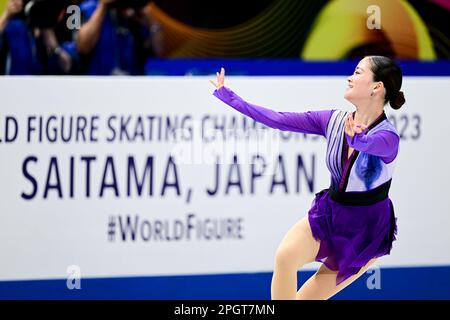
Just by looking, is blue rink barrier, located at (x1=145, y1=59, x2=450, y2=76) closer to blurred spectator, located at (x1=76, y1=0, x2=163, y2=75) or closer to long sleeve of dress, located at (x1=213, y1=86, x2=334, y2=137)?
blurred spectator, located at (x1=76, y1=0, x2=163, y2=75)

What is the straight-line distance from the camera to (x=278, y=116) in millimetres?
4391

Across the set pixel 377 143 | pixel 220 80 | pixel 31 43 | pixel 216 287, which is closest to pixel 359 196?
pixel 377 143

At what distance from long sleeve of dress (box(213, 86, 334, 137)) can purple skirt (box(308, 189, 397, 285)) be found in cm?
38

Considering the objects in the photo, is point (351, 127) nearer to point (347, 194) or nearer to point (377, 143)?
point (377, 143)

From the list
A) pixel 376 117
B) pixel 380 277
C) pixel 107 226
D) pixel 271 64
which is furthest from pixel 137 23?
pixel 380 277

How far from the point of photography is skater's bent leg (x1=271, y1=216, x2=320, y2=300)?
14.3 feet

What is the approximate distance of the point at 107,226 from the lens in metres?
4.82

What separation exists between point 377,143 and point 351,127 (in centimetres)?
21

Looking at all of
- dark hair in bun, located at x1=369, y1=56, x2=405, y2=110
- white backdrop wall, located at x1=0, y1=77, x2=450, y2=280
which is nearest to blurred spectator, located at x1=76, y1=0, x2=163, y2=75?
white backdrop wall, located at x1=0, y1=77, x2=450, y2=280

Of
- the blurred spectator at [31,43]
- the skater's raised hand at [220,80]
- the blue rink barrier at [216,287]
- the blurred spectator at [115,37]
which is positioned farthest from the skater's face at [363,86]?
the blurred spectator at [31,43]

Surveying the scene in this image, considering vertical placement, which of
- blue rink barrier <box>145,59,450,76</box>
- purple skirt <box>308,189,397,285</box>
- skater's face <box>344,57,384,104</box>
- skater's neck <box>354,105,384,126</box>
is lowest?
purple skirt <box>308,189,397,285</box>

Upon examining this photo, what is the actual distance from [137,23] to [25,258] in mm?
1564

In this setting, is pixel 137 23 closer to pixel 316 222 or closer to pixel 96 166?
pixel 96 166

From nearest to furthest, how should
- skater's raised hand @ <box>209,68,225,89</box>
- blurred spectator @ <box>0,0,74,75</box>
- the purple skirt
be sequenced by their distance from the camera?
the purple skirt < skater's raised hand @ <box>209,68,225,89</box> < blurred spectator @ <box>0,0,74,75</box>
